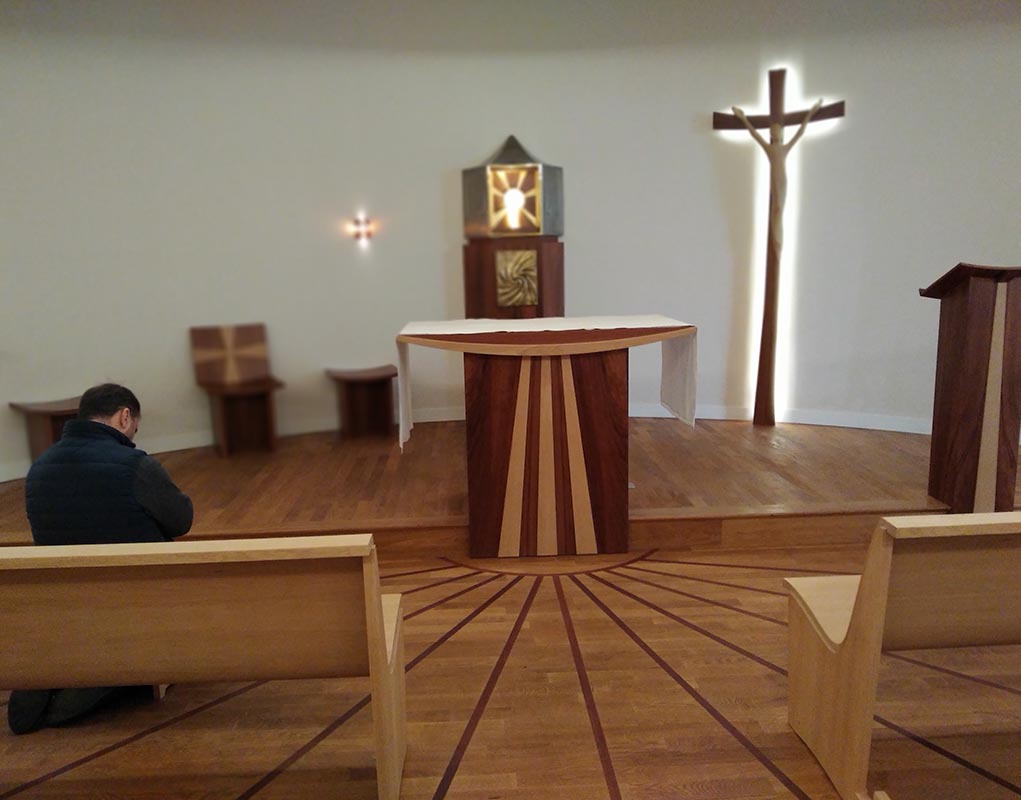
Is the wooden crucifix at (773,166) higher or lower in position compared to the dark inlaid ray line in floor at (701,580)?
higher

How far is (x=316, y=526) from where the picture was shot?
3422 mm

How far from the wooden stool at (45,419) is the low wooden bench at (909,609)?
163 inches

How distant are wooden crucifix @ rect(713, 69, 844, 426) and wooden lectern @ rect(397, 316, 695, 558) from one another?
2.15 meters

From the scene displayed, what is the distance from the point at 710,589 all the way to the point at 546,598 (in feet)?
2.14

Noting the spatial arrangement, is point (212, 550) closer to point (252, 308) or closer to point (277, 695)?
point (277, 695)

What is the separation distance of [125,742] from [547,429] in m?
1.84

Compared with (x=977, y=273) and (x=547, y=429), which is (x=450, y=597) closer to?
(x=547, y=429)

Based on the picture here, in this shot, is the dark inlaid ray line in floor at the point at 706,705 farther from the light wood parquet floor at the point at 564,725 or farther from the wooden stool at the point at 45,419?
the wooden stool at the point at 45,419

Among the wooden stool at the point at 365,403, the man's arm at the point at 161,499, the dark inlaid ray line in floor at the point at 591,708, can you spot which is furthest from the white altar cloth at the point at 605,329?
the wooden stool at the point at 365,403

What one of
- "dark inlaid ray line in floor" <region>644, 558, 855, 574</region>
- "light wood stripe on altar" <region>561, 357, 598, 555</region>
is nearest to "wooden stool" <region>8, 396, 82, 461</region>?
"light wood stripe on altar" <region>561, 357, 598, 555</region>

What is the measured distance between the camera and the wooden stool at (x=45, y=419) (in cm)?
435

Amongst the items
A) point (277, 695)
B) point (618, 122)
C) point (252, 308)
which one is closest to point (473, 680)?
point (277, 695)

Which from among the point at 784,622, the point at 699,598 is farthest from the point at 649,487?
the point at 784,622

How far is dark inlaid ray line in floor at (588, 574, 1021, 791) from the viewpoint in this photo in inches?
74.5
